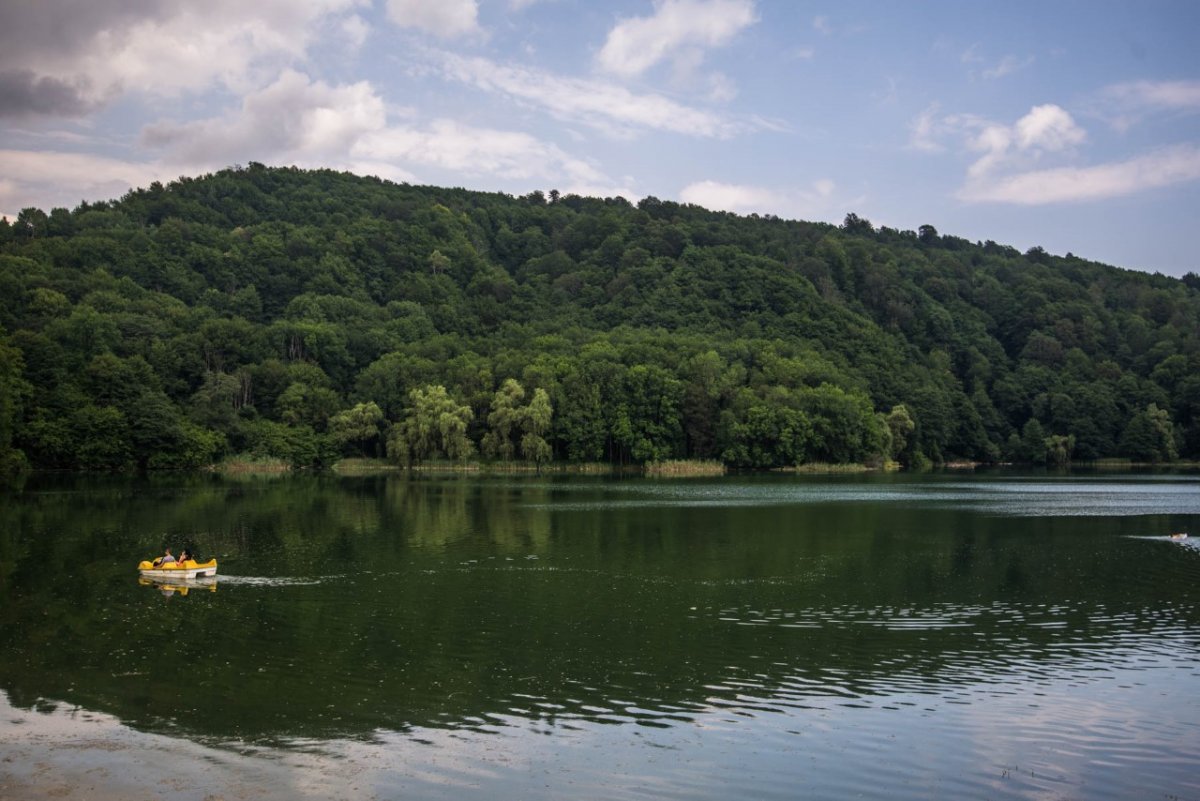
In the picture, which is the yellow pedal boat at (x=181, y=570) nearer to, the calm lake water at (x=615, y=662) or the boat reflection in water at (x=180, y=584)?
the boat reflection in water at (x=180, y=584)

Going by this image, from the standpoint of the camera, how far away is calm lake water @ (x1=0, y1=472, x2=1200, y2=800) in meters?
13.6

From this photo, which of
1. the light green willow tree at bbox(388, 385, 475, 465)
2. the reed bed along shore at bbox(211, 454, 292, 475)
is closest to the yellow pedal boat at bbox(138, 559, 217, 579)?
the reed bed along shore at bbox(211, 454, 292, 475)

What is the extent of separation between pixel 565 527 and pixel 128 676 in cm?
2751

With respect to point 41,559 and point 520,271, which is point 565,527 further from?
point 520,271

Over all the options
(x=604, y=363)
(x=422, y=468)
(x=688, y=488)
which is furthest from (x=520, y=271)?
(x=688, y=488)

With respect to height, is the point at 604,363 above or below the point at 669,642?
above

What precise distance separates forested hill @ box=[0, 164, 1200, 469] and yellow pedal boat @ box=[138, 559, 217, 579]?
4701cm

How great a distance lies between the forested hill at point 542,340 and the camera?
102 m

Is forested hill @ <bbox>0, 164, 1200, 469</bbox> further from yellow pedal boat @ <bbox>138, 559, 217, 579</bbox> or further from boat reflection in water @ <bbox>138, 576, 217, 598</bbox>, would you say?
boat reflection in water @ <bbox>138, 576, 217, 598</bbox>

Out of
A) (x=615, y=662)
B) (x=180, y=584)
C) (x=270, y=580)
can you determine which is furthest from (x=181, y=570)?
(x=615, y=662)

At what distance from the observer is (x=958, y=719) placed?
631 inches

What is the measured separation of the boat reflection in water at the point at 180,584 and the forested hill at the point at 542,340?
47637 millimetres

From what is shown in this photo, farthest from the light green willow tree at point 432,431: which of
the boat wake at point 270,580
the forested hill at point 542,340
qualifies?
the boat wake at point 270,580

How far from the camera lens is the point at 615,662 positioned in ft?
63.8
